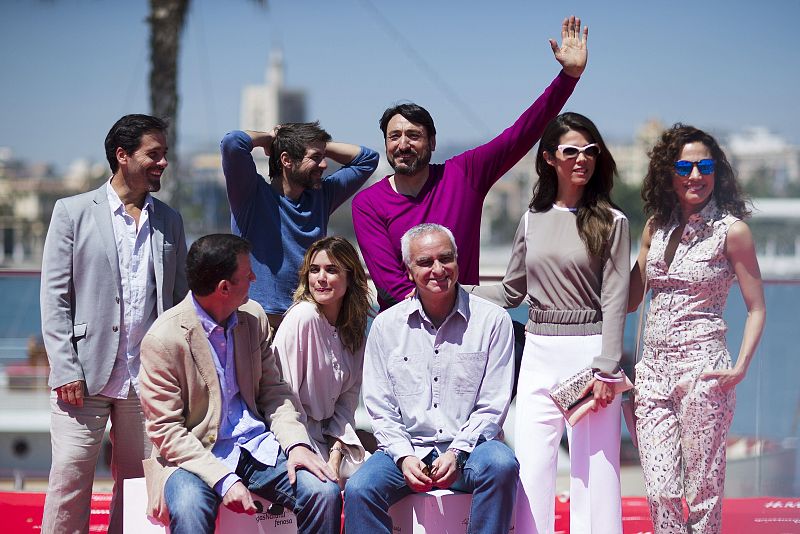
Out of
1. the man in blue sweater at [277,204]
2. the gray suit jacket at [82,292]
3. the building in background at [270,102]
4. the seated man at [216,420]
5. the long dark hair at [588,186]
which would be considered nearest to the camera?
the seated man at [216,420]

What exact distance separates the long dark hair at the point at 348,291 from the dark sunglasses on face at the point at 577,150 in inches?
34.3

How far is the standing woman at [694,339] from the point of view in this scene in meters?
3.62

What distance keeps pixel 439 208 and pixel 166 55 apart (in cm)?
1164

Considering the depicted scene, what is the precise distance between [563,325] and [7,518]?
9.28 feet

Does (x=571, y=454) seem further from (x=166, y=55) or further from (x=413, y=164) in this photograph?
(x=166, y=55)

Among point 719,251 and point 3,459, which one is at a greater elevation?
point 719,251

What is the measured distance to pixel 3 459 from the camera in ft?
44.7

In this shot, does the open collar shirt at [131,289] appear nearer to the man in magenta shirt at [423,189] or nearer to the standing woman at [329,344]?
the standing woman at [329,344]

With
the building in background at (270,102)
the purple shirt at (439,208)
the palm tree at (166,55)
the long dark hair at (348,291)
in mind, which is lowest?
the long dark hair at (348,291)

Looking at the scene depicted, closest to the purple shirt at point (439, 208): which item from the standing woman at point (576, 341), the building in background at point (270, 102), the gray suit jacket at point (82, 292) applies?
the standing woman at point (576, 341)

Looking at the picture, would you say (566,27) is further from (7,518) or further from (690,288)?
(7,518)

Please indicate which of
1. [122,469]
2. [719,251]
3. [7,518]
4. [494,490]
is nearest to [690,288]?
[719,251]

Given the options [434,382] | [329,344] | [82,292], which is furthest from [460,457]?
[82,292]

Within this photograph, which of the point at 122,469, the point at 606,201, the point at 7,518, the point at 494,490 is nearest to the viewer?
the point at 494,490
